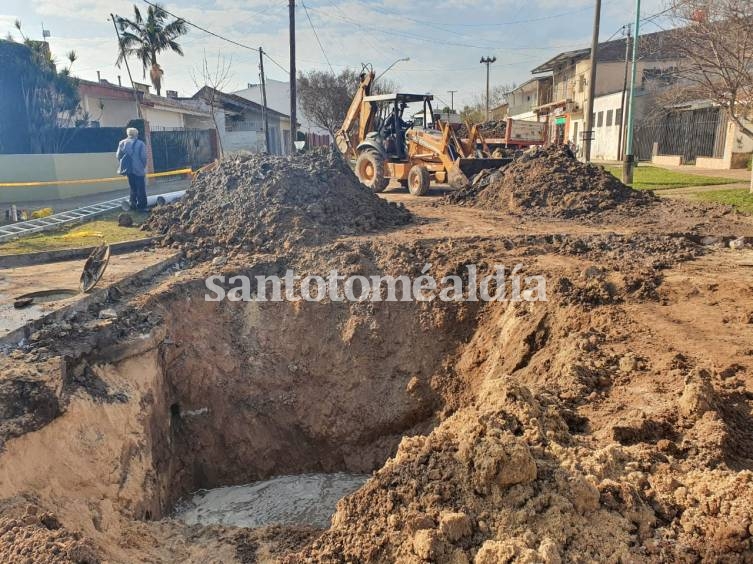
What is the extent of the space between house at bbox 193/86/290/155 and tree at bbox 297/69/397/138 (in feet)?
22.0

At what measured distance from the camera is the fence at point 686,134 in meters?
24.9

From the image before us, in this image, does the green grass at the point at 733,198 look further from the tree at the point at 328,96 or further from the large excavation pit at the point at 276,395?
the tree at the point at 328,96

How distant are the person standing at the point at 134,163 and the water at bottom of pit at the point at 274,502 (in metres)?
8.28

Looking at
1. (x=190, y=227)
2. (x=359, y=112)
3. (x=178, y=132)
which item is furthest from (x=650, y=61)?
(x=190, y=227)

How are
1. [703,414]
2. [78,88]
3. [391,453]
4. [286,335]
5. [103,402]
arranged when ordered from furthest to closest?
[78,88] < [286,335] < [391,453] < [103,402] < [703,414]

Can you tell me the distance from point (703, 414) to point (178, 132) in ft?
75.5

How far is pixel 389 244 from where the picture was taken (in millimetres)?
8445

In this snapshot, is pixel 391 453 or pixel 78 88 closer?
pixel 391 453

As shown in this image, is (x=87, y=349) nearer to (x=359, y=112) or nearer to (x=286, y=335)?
(x=286, y=335)

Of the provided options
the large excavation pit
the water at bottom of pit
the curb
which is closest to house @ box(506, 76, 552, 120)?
the curb

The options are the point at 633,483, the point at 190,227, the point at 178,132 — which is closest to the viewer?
the point at 633,483

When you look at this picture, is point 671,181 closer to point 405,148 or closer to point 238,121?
point 405,148

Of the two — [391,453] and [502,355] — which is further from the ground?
[502,355]

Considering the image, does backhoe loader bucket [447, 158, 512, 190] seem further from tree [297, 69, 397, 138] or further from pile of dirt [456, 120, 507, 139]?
tree [297, 69, 397, 138]
